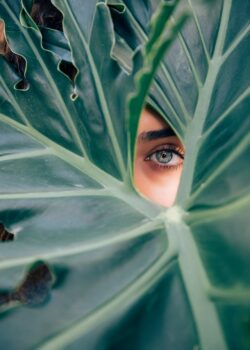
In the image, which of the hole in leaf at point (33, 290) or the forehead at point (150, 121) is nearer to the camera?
the hole in leaf at point (33, 290)

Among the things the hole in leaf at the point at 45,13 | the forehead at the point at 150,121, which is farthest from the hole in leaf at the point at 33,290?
the hole in leaf at the point at 45,13

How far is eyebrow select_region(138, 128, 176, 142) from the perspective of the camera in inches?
35.9

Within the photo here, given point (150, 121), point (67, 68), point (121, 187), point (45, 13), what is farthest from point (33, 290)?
point (45, 13)

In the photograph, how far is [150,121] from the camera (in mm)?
873

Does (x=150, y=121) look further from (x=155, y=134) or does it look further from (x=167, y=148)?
(x=167, y=148)

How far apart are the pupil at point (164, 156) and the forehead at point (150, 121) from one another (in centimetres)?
17

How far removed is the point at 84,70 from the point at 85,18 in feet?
0.37

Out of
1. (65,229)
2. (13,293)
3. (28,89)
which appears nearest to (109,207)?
(65,229)

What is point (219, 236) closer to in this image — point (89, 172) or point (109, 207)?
point (109, 207)

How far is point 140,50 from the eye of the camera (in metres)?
0.43

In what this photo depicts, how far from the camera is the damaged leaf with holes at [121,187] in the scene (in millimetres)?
415

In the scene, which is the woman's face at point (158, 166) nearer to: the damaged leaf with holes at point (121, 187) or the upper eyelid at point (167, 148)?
the upper eyelid at point (167, 148)

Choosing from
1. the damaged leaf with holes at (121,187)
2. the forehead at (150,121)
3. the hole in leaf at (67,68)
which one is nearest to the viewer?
the damaged leaf with holes at (121,187)

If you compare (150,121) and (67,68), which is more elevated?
(67,68)
